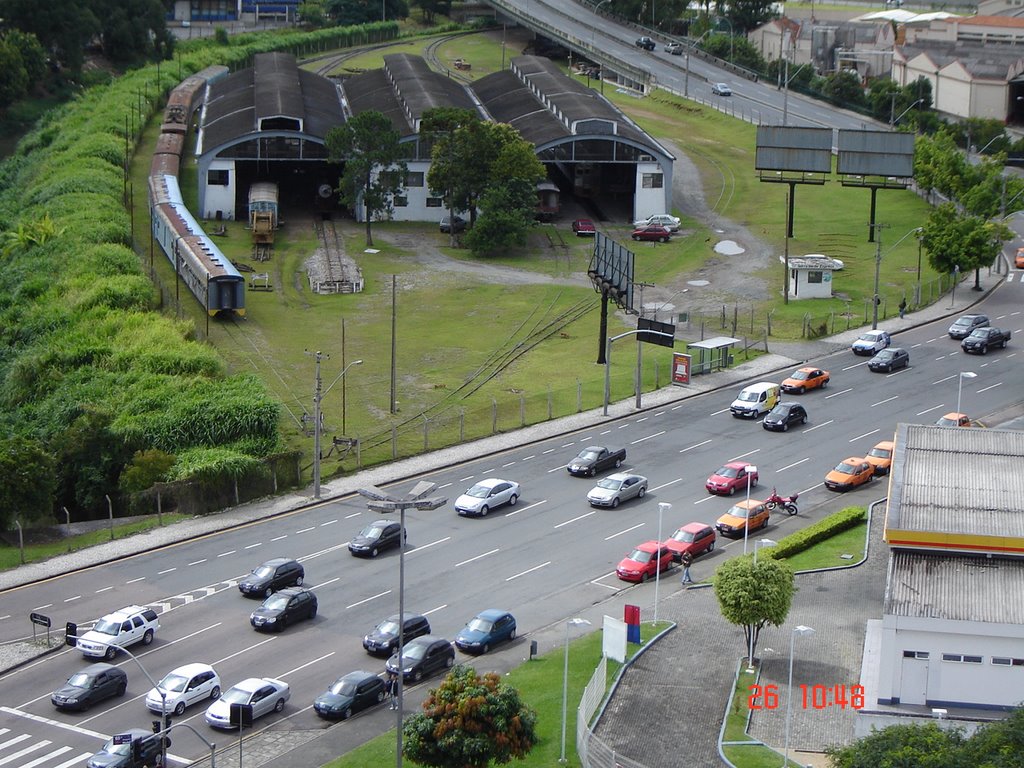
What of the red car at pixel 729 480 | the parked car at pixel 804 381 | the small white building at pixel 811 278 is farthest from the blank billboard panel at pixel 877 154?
the red car at pixel 729 480

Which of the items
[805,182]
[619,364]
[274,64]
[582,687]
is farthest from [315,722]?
[274,64]

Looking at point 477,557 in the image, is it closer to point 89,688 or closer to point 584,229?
point 89,688

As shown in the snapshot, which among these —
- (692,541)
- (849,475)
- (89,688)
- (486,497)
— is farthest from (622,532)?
(89,688)

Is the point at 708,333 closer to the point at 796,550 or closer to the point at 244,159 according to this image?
the point at 796,550

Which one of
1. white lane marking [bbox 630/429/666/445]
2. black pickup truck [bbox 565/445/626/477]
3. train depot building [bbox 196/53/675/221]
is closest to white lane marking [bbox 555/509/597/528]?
black pickup truck [bbox 565/445/626/477]

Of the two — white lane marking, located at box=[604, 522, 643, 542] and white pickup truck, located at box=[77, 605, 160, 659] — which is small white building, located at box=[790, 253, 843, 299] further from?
white pickup truck, located at box=[77, 605, 160, 659]

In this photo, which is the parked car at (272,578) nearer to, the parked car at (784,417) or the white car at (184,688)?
the white car at (184,688)
